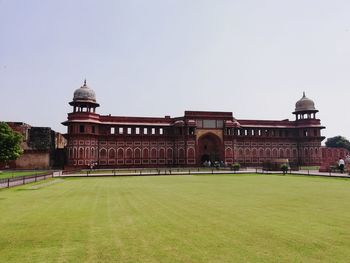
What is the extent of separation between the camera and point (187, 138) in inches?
2375

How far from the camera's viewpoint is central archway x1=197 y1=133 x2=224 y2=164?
204 feet

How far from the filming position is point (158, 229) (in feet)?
29.1

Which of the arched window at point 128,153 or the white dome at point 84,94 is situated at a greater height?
the white dome at point 84,94

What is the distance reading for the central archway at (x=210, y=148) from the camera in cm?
6209

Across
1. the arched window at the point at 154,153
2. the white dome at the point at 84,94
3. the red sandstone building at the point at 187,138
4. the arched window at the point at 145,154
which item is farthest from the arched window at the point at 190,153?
the white dome at the point at 84,94

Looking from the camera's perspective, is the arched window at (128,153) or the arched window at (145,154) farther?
the arched window at (145,154)

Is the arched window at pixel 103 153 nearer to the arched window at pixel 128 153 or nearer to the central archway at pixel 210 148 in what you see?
the arched window at pixel 128 153

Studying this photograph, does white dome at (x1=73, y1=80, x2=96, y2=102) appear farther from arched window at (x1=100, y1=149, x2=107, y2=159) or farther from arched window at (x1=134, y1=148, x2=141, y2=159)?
arched window at (x1=134, y1=148, x2=141, y2=159)

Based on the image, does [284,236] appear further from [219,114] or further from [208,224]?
[219,114]

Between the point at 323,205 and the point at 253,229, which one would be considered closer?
the point at 253,229

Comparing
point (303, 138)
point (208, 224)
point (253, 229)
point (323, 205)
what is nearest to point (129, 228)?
point (208, 224)

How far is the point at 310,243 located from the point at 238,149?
57.9m

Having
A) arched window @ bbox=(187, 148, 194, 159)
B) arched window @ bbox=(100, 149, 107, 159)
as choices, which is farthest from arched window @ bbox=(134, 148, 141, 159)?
arched window @ bbox=(187, 148, 194, 159)

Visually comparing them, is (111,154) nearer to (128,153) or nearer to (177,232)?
(128,153)
